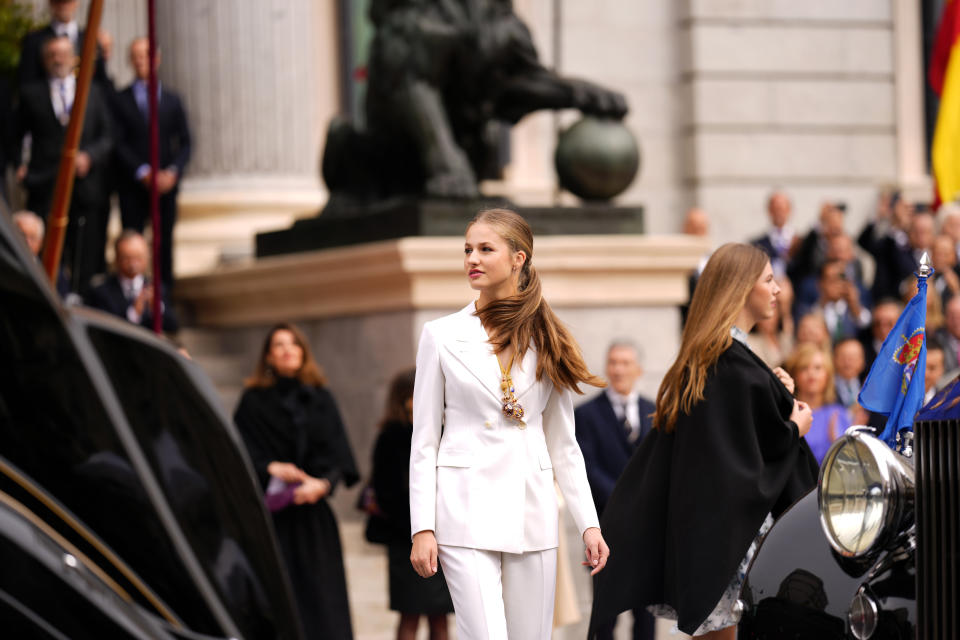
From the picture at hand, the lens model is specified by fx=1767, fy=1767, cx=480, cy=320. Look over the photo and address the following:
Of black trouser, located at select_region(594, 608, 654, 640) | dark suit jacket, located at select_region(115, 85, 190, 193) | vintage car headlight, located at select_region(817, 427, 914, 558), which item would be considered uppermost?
dark suit jacket, located at select_region(115, 85, 190, 193)

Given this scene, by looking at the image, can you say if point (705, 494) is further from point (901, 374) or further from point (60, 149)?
point (60, 149)

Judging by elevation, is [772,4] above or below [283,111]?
above

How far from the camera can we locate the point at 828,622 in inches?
178

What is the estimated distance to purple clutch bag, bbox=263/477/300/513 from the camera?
27.5ft

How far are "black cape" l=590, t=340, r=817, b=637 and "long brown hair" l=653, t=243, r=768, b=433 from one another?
5 centimetres

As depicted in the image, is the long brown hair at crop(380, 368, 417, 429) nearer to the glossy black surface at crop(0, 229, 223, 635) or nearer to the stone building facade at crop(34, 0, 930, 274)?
the glossy black surface at crop(0, 229, 223, 635)

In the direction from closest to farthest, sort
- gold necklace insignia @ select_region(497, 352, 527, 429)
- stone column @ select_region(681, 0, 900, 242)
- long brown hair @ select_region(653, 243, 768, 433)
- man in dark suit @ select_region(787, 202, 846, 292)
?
1. gold necklace insignia @ select_region(497, 352, 527, 429)
2. long brown hair @ select_region(653, 243, 768, 433)
3. man in dark suit @ select_region(787, 202, 846, 292)
4. stone column @ select_region(681, 0, 900, 242)

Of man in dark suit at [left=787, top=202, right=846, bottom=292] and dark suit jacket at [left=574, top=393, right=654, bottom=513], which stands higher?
man in dark suit at [left=787, top=202, right=846, bottom=292]

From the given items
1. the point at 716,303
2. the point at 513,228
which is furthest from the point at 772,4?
the point at 513,228

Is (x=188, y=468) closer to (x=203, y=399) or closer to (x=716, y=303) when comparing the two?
(x=203, y=399)

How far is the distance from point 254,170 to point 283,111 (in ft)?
1.79

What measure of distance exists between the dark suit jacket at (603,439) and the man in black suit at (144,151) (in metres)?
4.96

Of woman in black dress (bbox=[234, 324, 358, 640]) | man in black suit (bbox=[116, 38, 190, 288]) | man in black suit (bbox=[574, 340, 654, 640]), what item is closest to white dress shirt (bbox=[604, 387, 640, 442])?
man in black suit (bbox=[574, 340, 654, 640])

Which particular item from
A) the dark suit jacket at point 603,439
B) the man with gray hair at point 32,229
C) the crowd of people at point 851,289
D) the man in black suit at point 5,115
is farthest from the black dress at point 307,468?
the man in black suit at point 5,115
